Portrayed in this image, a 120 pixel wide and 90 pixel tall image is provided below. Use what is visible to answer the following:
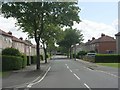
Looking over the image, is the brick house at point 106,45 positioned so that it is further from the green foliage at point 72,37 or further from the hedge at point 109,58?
the hedge at point 109,58

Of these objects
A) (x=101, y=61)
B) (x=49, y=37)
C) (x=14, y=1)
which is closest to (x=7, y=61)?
(x=14, y=1)

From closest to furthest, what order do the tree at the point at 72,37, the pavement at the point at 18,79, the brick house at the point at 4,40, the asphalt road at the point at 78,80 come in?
1. the asphalt road at the point at 78,80
2. the pavement at the point at 18,79
3. the brick house at the point at 4,40
4. the tree at the point at 72,37

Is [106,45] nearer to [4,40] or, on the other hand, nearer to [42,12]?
[4,40]

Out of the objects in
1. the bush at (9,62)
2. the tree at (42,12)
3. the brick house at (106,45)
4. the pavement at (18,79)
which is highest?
the tree at (42,12)

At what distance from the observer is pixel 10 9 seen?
40.0 m

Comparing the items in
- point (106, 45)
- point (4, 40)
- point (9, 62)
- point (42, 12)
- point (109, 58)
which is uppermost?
point (42, 12)

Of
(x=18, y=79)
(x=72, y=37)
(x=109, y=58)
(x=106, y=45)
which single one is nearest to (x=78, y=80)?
(x=18, y=79)

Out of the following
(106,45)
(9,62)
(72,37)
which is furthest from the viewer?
(72,37)

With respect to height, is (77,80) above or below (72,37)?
below

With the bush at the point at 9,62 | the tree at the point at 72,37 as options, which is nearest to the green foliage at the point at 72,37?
the tree at the point at 72,37

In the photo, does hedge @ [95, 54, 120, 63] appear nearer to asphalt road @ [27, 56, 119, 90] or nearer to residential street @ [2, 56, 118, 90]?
residential street @ [2, 56, 118, 90]

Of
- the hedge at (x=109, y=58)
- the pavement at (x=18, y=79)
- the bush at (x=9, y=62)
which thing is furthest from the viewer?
the hedge at (x=109, y=58)

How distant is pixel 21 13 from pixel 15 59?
558cm

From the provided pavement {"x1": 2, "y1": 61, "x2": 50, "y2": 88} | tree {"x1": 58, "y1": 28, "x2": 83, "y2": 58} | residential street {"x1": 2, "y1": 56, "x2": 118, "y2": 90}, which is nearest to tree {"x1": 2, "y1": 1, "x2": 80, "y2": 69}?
residential street {"x1": 2, "y1": 56, "x2": 118, "y2": 90}
